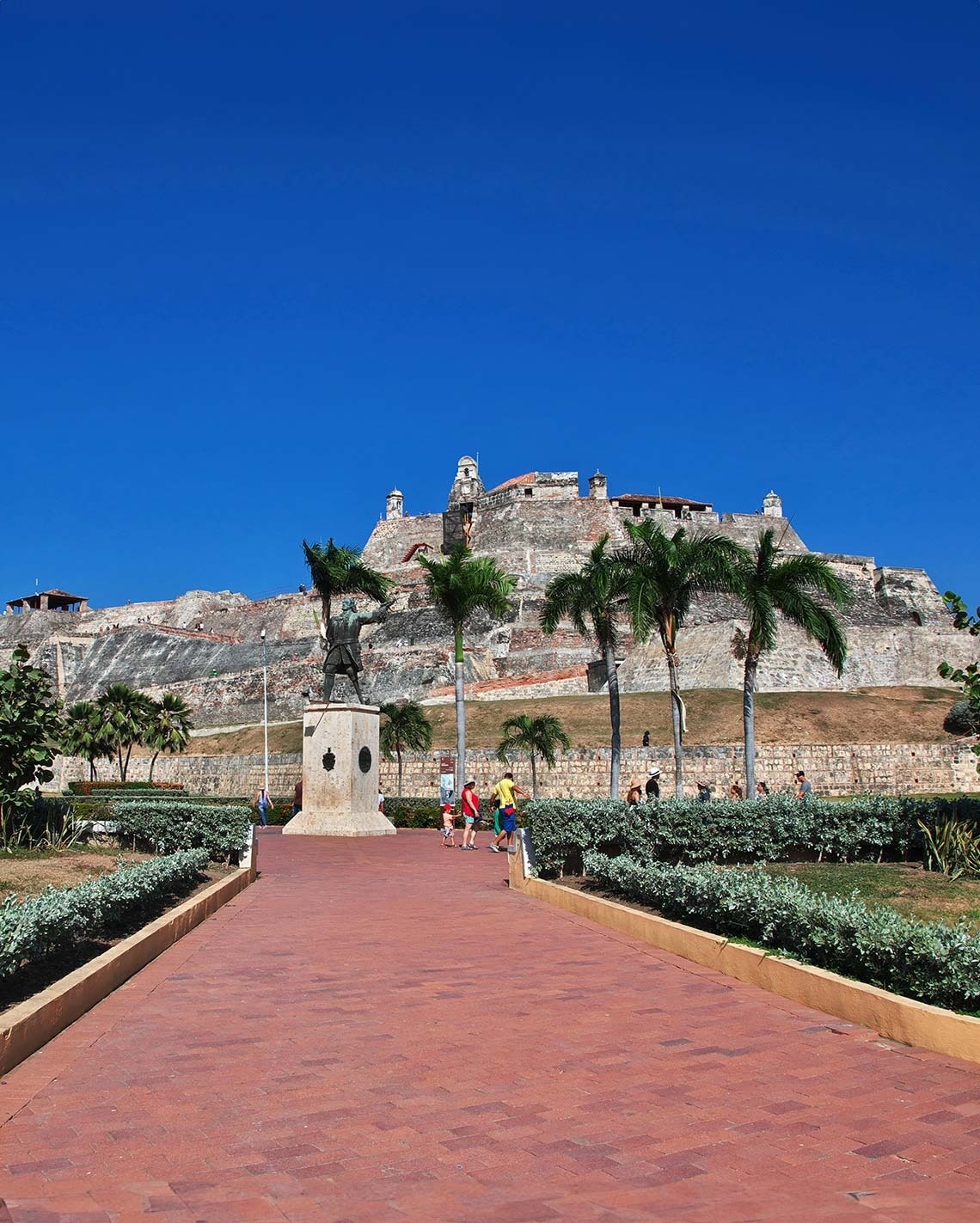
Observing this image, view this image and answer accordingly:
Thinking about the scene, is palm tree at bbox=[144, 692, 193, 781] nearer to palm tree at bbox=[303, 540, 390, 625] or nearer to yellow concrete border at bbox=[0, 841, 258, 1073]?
palm tree at bbox=[303, 540, 390, 625]

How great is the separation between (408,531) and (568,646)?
28889 millimetres

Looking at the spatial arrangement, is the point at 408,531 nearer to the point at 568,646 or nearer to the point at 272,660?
the point at 272,660

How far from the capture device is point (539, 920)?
10727mm

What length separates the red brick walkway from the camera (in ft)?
12.3

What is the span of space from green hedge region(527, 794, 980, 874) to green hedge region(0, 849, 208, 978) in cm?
433

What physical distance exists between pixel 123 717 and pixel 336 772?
21963mm

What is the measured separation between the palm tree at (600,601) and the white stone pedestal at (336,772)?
552cm

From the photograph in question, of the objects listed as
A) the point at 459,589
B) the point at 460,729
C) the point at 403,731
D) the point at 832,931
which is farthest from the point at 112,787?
the point at 832,931

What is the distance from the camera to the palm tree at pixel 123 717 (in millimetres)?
41750

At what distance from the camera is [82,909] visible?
25.4 ft

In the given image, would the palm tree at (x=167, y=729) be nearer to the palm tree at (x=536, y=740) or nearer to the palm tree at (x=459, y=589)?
the palm tree at (x=536, y=740)

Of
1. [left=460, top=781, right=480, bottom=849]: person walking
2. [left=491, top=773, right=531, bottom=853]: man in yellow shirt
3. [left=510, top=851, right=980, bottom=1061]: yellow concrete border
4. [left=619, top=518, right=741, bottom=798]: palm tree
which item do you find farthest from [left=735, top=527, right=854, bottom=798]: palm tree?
[left=510, top=851, right=980, bottom=1061]: yellow concrete border

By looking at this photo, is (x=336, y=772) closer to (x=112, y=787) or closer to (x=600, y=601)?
(x=600, y=601)

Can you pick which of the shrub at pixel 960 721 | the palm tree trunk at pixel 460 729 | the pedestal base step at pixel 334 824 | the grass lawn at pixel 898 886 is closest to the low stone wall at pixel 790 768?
the shrub at pixel 960 721
